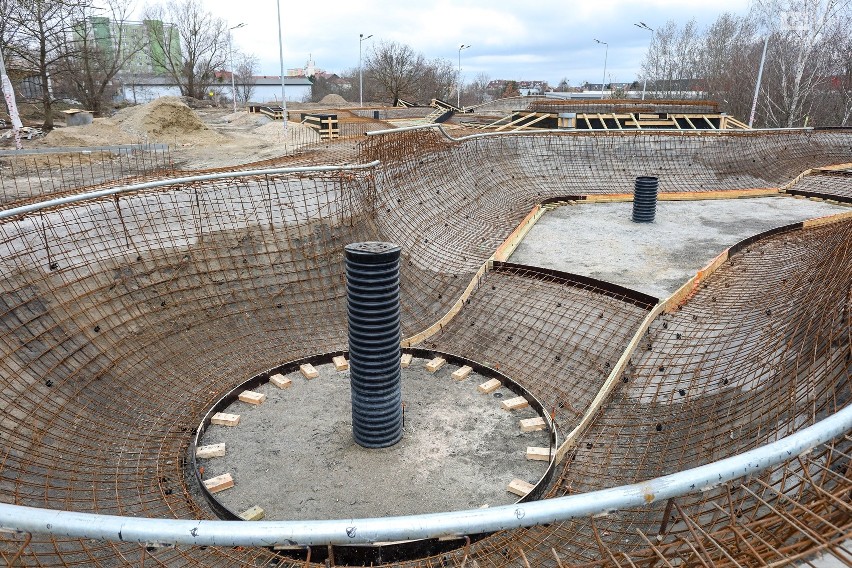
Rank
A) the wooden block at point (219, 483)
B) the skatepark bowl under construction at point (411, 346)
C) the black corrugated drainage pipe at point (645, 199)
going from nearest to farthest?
the skatepark bowl under construction at point (411, 346)
the wooden block at point (219, 483)
the black corrugated drainage pipe at point (645, 199)

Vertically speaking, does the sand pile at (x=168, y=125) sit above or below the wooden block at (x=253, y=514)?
above

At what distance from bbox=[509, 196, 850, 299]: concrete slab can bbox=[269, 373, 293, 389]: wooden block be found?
21.1 ft

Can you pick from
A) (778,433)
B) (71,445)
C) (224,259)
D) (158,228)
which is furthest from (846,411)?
(158,228)

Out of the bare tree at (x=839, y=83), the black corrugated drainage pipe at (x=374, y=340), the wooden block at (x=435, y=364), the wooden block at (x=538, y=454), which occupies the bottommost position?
the wooden block at (x=538, y=454)

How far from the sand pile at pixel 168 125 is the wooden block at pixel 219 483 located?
75.6 ft

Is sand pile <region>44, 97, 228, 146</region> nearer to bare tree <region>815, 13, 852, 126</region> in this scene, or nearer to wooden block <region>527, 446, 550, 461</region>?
wooden block <region>527, 446, 550, 461</region>

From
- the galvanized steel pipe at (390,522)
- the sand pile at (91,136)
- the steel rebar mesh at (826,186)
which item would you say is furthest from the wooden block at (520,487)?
the sand pile at (91,136)

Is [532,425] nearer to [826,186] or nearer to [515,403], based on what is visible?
[515,403]

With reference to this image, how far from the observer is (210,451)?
7629 mm

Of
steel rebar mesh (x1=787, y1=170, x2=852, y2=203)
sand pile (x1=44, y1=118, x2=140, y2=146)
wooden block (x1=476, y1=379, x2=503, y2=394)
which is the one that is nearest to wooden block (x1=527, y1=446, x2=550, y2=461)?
wooden block (x1=476, y1=379, x2=503, y2=394)

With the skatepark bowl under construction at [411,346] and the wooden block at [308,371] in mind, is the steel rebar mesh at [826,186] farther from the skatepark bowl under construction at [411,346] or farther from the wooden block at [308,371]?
the wooden block at [308,371]

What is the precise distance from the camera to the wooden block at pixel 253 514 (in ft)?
21.2

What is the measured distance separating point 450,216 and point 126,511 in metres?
11.0

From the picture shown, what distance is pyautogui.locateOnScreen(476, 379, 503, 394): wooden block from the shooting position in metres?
9.15
